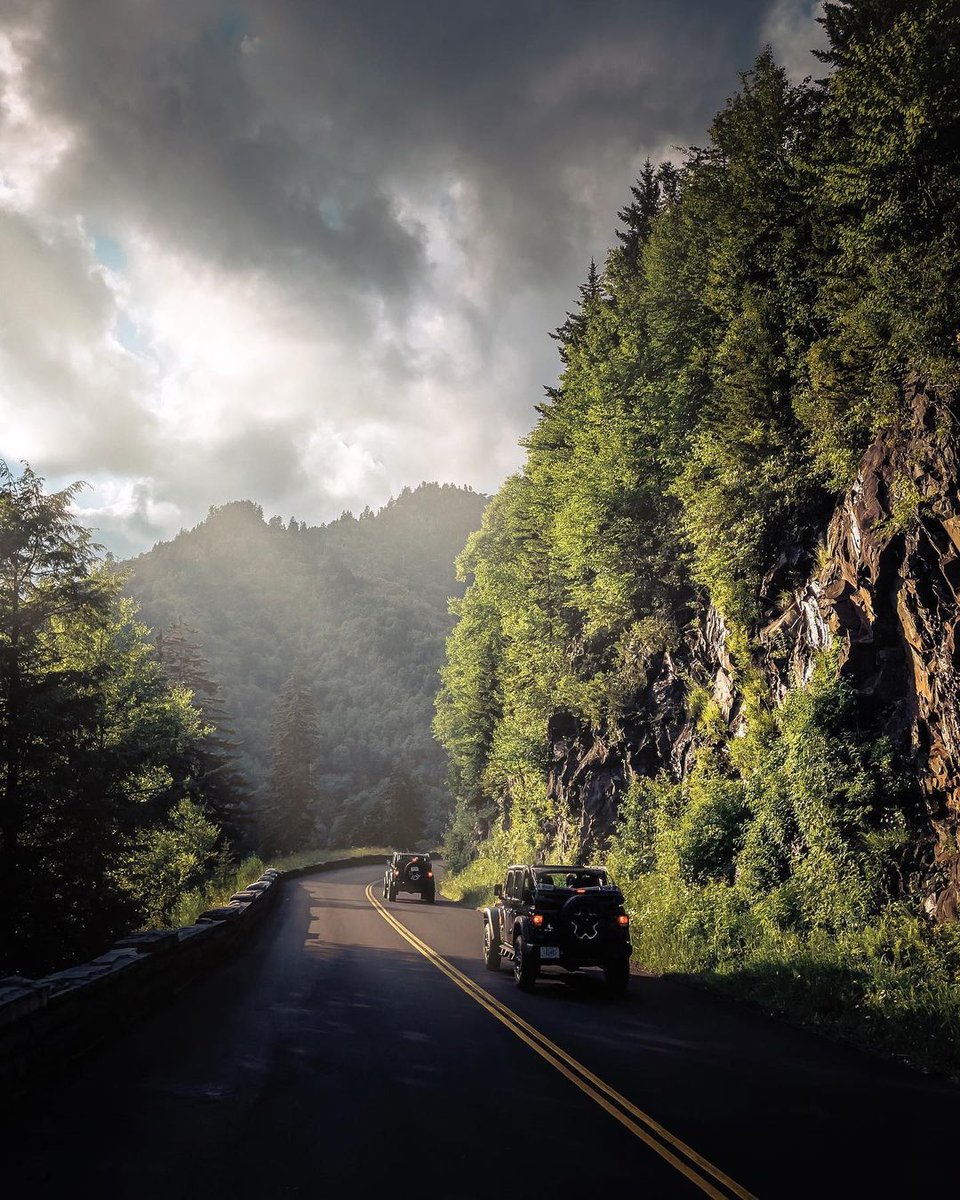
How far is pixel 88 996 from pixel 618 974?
7.95 meters

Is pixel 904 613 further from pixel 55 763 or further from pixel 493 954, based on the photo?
pixel 55 763

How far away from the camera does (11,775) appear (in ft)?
48.8

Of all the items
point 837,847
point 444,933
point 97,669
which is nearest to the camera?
point 837,847

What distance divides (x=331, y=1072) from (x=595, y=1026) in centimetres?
373

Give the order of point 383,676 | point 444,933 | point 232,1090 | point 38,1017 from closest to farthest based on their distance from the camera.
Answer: point 232,1090 < point 38,1017 < point 444,933 < point 383,676

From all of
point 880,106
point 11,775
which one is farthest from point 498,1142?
point 880,106

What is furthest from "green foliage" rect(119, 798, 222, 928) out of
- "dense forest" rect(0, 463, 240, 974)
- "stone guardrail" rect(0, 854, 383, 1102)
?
"stone guardrail" rect(0, 854, 383, 1102)

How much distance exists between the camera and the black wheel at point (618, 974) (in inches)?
478

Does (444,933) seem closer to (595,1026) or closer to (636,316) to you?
(595,1026)

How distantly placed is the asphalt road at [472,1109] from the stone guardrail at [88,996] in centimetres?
30

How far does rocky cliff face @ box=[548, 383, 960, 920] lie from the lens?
11578 millimetres

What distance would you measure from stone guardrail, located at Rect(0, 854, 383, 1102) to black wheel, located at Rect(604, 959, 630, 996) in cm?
693

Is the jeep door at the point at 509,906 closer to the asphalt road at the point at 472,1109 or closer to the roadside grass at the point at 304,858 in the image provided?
the asphalt road at the point at 472,1109

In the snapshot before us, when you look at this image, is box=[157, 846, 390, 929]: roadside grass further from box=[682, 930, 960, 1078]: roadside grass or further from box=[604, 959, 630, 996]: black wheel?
box=[682, 930, 960, 1078]: roadside grass
